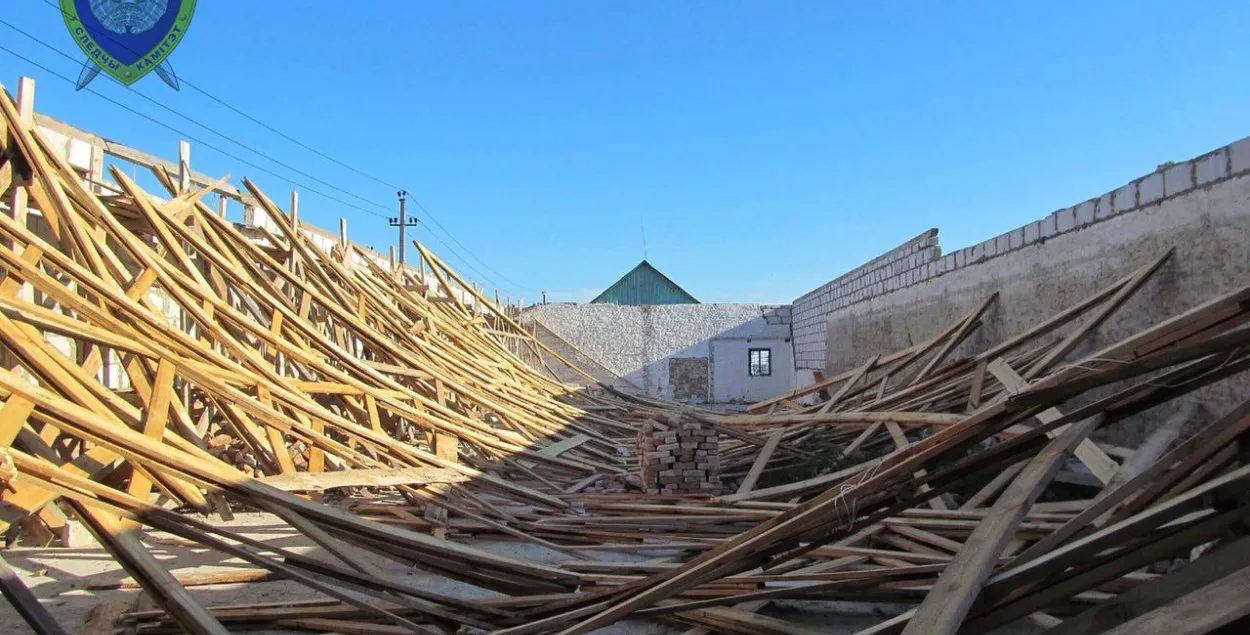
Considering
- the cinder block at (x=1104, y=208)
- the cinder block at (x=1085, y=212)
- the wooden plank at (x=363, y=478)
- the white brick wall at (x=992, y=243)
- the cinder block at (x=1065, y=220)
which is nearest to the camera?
the wooden plank at (x=363, y=478)

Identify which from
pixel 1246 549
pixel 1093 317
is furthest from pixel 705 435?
pixel 1246 549

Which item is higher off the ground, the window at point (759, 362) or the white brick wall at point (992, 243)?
the white brick wall at point (992, 243)

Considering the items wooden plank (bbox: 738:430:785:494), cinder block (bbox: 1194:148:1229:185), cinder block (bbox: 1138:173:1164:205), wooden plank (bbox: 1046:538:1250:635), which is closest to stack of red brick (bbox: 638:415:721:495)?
wooden plank (bbox: 738:430:785:494)

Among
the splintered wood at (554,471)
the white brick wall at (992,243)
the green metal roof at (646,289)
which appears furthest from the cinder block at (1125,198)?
the green metal roof at (646,289)

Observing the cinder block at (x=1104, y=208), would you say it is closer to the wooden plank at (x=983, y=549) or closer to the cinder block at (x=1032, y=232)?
the cinder block at (x=1032, y=232)

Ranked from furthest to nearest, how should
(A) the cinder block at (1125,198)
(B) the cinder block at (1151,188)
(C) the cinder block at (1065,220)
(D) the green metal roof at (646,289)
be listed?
(D) the green metal roof at (646,289) < (C) the cinder block at (1065,220) < (A) the cinder block at (1125,198) < (B) the cinder block at (1151,188)

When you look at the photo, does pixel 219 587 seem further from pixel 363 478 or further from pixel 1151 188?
pixel 1151 188

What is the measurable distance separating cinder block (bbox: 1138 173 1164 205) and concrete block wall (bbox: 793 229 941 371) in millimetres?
3854

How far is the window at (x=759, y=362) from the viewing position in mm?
22266

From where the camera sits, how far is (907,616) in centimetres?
239

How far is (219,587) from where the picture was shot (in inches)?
152

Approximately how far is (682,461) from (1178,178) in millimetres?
4085

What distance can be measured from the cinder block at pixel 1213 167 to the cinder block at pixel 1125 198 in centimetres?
67

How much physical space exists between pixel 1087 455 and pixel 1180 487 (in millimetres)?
2237
